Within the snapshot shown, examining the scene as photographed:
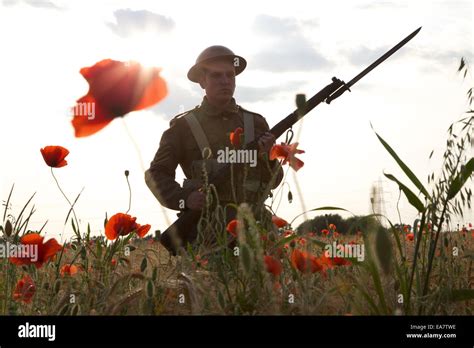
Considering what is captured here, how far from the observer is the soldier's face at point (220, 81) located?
4.00m

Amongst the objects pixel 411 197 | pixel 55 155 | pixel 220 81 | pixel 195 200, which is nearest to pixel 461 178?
pixel 411 197

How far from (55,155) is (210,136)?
188 cm

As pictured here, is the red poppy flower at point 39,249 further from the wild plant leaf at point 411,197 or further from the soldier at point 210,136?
the soldier at point 210,136

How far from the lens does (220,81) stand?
13.2 feet

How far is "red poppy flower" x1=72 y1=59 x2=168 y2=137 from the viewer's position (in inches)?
68.7

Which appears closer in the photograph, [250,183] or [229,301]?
[229,301]

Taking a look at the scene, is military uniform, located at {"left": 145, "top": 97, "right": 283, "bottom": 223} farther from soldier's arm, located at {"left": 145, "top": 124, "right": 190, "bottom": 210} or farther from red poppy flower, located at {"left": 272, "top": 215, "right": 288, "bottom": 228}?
red poppy flower, located at {"left": 272, "top": 215, "right": 288, "bottom": 228}

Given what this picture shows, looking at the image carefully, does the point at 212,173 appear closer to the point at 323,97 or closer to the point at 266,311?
the point at 323,97

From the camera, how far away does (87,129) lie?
1.76m

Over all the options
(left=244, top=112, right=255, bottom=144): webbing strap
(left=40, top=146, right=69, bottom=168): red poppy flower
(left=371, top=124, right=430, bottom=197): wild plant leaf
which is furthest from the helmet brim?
(left=371, top=124, right=430, bottom=197): wild plant leaf

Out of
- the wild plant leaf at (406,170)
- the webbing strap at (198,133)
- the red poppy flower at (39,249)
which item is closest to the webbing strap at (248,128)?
the webbing strap at (198,133)

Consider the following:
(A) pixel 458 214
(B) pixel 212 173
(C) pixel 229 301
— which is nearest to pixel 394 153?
(C) pixel 229 301

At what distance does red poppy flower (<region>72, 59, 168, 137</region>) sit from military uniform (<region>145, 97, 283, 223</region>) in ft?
6.78
